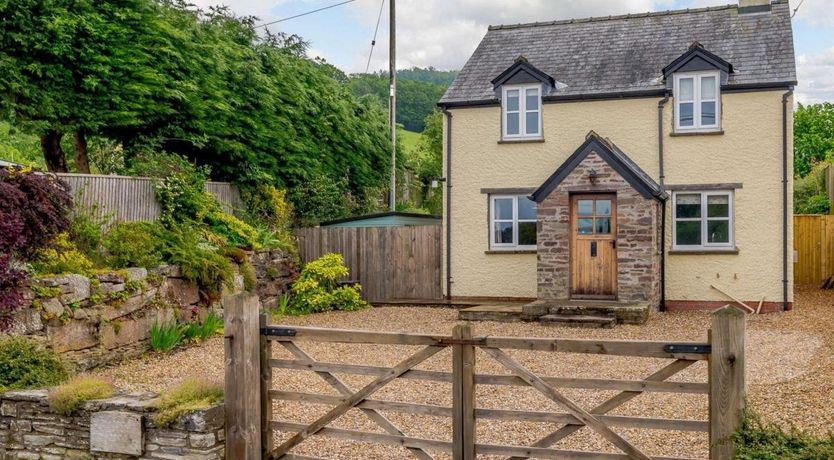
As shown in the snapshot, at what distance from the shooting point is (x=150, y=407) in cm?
692

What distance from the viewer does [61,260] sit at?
11.8 metres

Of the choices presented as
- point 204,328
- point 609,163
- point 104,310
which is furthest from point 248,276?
point 609,163

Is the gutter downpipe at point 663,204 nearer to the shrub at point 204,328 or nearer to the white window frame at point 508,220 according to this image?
the white window frame at point 508,220

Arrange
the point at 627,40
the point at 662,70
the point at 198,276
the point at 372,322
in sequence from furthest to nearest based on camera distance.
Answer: the point at 627,40, the point at 662,70, the point at 372,322, the point at 198,276

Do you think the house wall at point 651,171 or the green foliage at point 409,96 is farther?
the green foliage at point 409,96

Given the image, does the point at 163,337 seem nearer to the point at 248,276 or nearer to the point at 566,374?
the point at 248,276

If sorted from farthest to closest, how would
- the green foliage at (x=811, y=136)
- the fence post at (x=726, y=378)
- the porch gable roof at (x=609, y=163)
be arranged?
the green foliage at (x=811, y=136), the porch gable roof at (x=609, y=163), the fence post at (x=726, y=378)

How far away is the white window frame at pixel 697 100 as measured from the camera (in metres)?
18.2

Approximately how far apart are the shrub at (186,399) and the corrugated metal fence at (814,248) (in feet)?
72.0

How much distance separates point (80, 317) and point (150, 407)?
5.26 metres

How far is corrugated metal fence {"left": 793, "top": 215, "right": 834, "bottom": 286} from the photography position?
955 inches

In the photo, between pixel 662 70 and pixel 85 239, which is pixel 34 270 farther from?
pixel 662 70

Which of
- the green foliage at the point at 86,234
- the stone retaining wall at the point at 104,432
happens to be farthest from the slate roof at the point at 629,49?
the stone retaining wall at the point at 104,432

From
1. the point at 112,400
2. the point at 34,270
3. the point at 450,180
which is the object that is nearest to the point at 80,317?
the point at 34,270
